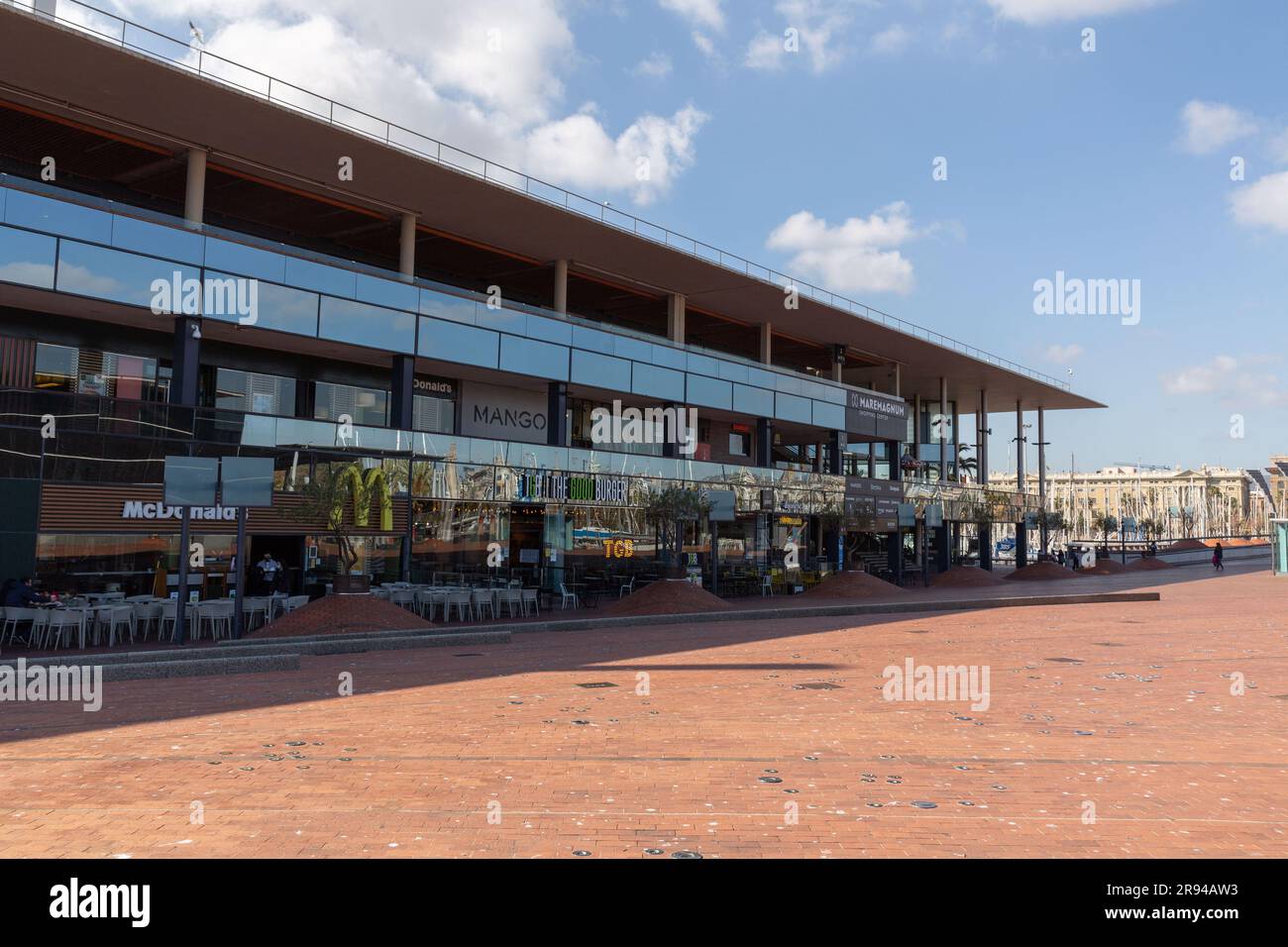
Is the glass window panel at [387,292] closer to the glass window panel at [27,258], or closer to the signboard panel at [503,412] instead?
the signboard panel at [503,412]

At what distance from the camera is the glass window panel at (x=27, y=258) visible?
19516 mm

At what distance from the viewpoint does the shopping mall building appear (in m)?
21.0

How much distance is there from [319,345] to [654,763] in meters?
21.1

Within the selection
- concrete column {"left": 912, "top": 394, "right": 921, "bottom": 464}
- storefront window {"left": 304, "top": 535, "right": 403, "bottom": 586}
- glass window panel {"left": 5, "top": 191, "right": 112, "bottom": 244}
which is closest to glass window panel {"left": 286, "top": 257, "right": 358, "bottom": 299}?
glass window panel {"left": 5, "top": 191, "right": 112, "bottom": 244}

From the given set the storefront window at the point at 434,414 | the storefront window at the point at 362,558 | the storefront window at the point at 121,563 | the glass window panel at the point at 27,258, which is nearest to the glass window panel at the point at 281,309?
the glass window panel at the point at 27,258

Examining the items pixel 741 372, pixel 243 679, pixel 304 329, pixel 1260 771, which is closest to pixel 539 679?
pixel 243 679

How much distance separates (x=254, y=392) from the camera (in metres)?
27.5

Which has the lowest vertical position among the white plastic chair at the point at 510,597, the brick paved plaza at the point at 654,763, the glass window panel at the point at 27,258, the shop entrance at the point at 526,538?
the brick paved plaza at the point at 654,763

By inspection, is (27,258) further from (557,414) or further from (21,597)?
(557,414)

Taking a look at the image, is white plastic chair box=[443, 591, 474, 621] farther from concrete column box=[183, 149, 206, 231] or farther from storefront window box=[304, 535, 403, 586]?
concrete column box=[183, 149, 206, 231]

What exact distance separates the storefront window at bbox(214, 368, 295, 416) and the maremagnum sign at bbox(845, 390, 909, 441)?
26.6 m

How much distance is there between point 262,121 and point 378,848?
22.1m

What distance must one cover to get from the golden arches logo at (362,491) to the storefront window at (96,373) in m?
5.90

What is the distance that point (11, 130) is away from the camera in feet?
76.0
